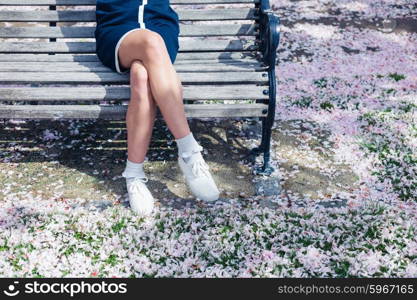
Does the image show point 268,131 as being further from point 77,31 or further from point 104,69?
point 77,31

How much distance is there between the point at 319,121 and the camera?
570 centimetres

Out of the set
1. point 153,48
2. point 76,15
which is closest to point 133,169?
point 153,48

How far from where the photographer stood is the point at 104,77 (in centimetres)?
438

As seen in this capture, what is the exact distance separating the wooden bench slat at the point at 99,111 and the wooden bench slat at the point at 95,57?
2.03ft

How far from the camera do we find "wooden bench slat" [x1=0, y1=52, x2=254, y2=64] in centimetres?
480

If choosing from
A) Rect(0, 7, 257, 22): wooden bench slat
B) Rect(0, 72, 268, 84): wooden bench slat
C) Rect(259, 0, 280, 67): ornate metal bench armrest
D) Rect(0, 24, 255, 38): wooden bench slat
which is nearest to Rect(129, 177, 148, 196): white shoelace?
Rect(0, 72, 268, 84): wooden bench slat

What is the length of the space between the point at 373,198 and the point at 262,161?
1.04 meters

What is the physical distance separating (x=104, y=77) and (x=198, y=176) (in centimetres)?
115

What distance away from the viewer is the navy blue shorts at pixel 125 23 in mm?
4309

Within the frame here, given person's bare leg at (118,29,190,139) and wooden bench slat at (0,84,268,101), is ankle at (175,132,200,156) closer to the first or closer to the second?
person's bare leg at (118,29,190,139)

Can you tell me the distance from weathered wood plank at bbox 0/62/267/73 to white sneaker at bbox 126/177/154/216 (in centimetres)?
103

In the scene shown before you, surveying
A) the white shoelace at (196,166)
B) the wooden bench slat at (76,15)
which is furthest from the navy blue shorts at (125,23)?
the white shoelace at (196,166)

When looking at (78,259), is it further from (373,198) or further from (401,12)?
(401,12)

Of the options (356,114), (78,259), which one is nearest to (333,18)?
(356,114)
